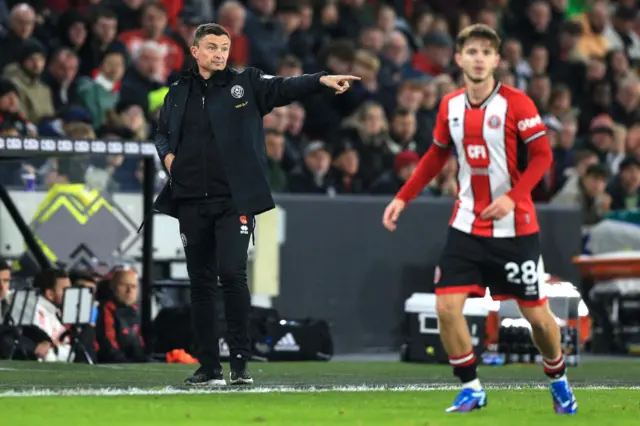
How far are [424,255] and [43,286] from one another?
5.09 metres

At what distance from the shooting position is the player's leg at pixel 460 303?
826cm

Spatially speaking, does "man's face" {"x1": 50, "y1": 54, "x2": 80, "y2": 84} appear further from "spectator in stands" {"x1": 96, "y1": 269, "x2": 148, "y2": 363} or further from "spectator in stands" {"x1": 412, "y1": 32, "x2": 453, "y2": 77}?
"spectator in stands" {"x1": 412, "y1": 32, "x2": 453, "y2": 77}

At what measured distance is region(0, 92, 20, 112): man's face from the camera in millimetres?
15172

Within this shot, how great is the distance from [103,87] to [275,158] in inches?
79.6

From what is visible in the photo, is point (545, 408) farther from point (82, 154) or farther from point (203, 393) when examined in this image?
point (82, 154)

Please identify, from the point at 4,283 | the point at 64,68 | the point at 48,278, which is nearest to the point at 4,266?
the point at 4,283

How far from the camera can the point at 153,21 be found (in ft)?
58.2

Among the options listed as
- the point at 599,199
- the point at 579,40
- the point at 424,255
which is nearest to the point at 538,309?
the point at 424,255

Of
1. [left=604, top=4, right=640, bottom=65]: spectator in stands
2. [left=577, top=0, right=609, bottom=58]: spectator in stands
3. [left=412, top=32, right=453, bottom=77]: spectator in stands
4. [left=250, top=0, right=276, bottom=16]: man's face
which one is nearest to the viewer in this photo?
[left=250, top=0, right=276, bottom=16]: man's face

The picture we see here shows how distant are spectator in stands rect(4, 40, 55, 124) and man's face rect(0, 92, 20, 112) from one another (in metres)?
0.82

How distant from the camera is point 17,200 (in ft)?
50.3

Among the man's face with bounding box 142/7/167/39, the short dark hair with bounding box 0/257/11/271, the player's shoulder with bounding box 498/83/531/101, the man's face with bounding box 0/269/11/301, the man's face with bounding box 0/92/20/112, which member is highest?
the man's face with bounding box 142/7/167/39

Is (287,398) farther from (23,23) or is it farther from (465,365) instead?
(23,23)

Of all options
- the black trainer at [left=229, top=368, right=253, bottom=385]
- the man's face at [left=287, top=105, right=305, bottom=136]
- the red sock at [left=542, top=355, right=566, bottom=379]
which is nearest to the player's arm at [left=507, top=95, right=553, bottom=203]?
the red sock at [left=542, top=355, right=566, bottom=379]
